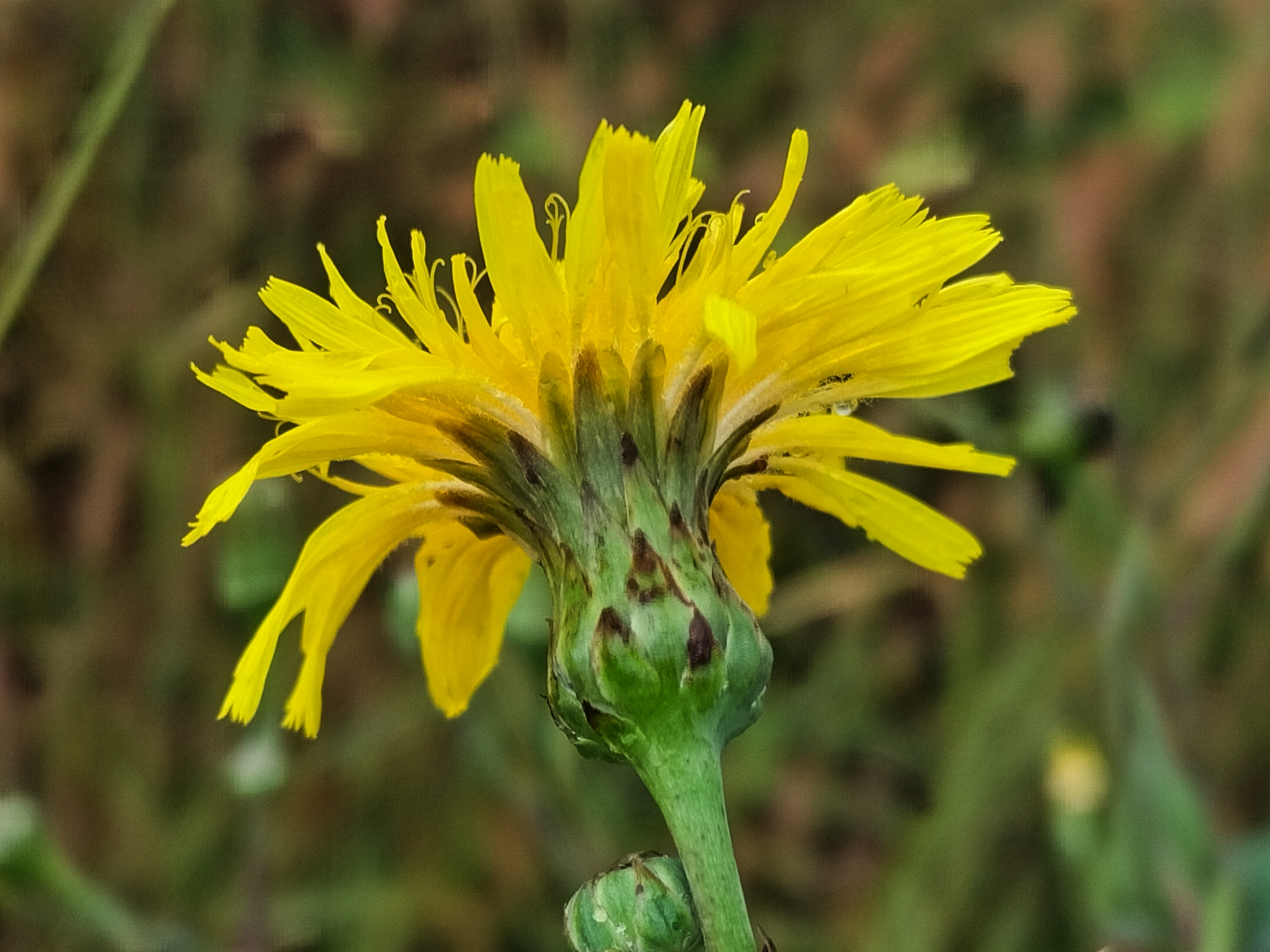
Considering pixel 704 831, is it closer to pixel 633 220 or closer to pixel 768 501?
pixel 633 220

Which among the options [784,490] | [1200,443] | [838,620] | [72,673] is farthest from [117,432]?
[1200,443]

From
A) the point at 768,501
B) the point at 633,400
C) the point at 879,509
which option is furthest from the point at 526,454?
the point at 768,501

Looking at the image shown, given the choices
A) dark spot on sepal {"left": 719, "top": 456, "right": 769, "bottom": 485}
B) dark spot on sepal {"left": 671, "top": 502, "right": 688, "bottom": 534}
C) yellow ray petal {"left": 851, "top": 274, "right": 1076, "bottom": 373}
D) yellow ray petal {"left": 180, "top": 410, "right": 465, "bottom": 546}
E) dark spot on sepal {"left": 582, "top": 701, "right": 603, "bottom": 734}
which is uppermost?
yellow ray petal {"left": 180, "top": 410, "right": 465, "bottom": 546}

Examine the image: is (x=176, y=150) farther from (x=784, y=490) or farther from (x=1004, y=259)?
(x=784, y=490)

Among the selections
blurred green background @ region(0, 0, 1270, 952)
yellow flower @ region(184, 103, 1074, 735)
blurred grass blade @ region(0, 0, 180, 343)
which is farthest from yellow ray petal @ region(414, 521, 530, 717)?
blurred green background @ region(0, 0, 1270, 952)

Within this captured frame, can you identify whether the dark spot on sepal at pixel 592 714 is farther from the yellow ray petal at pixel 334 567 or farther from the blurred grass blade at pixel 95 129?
the blurred grass blade at pixel 95 129

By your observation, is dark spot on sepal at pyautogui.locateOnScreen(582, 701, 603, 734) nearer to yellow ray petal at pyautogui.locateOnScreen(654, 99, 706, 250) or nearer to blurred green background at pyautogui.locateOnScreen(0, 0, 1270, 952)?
yellow ray petal at pyautogui.locateOnScreen(654, 99, 706, 250)
